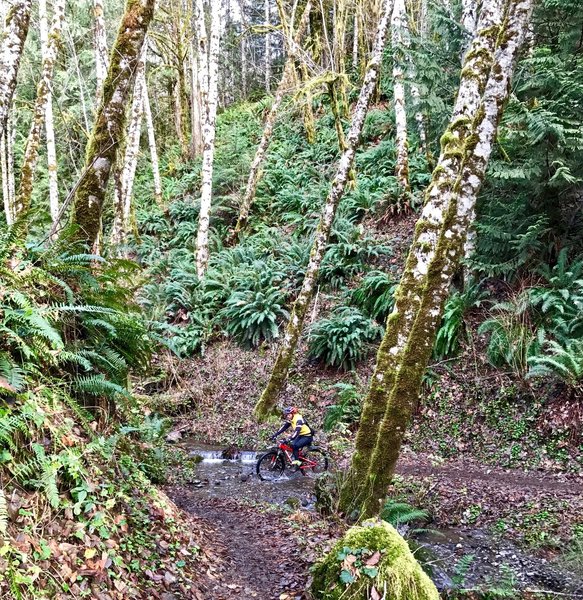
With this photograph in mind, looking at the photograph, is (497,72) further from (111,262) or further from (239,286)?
(239,286)

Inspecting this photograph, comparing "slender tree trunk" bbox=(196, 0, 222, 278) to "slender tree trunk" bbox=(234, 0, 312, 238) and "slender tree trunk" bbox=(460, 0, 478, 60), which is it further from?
"slender tree trunk" bbox=(460, 0, 478, 60)

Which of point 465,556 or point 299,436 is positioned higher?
point 465,556

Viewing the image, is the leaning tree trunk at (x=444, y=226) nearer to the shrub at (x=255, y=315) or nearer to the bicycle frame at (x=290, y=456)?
the bicycle frame at (x=290, y=456)

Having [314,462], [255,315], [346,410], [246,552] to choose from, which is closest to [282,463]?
[314,462]

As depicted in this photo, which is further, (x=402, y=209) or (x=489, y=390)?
(x=402, y=209)

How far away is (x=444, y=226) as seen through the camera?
5.33 m

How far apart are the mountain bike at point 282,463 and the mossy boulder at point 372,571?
454 centimetres

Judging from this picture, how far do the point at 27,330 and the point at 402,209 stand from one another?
42.1ft

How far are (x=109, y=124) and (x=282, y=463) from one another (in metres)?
6.19

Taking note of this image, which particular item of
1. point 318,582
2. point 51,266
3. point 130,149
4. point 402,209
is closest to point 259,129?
point 130,149

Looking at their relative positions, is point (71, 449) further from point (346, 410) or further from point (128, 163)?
point (128, 163)

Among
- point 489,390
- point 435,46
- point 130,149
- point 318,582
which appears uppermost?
point 435,46

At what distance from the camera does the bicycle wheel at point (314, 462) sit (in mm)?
8539

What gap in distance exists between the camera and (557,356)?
26.6ft
